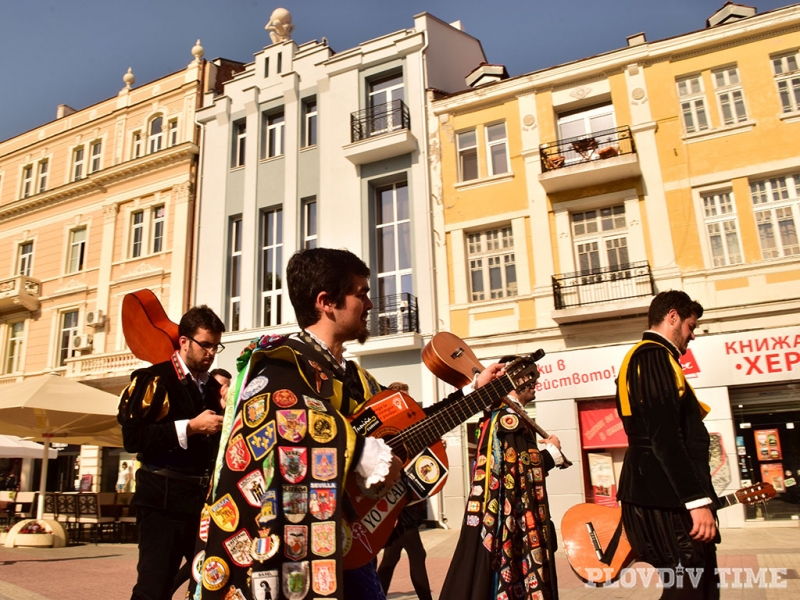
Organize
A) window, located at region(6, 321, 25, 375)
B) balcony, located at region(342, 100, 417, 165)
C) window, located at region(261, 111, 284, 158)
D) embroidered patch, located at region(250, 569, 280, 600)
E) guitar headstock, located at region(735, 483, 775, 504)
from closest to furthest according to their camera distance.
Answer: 1. embroidered patch, located at region(250, 569, 280, 600)
2. guitar headstock, located at region(735, 483, 775, 504)
3. balcony, located at region(342, 100, 417, 165)
4. window, located at region(261, 111, 284, 158)
5. window, located at region(6, 321, 25, 375)

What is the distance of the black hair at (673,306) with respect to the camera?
393 cm

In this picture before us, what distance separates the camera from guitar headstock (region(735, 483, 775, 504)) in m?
4.29

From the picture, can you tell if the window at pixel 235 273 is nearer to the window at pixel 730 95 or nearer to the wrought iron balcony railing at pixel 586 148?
the wrought iron balcony railing at pixel 586 148

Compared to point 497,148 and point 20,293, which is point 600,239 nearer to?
point 497,148

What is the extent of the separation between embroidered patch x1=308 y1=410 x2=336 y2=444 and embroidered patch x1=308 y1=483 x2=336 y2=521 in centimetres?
14

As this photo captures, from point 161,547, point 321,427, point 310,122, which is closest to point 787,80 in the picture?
point 310,122

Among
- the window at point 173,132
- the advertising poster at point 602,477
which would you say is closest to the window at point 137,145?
the window at point 173,132

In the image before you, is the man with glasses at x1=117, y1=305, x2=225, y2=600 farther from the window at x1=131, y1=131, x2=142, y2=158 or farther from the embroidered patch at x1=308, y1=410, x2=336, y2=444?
the window at x1=131, y1=131, x2=142, y2=158

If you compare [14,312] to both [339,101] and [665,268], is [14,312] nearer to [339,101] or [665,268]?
[339,101]

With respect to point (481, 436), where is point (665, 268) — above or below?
above

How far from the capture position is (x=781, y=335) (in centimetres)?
1381

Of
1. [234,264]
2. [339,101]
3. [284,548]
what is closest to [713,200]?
[339,101]

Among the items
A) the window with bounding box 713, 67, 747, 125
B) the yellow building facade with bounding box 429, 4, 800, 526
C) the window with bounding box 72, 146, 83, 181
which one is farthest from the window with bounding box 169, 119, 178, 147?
the window with bounding box 713, 67, 747, 125

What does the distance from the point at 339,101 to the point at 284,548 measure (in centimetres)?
2038
